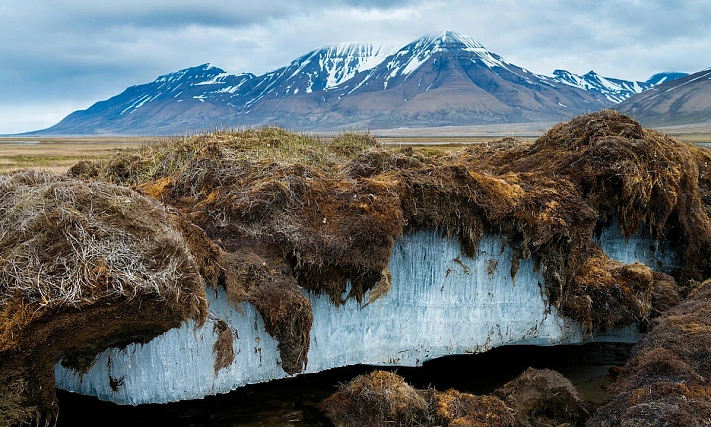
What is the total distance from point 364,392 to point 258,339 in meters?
2.16

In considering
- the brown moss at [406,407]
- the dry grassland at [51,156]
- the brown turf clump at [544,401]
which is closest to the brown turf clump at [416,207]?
the brown moss at [406,407]

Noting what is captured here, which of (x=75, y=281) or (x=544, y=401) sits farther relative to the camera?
(x=544, y=401)

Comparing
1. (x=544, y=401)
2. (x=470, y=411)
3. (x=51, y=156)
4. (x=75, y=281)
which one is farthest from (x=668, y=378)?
(x=51, y=156)

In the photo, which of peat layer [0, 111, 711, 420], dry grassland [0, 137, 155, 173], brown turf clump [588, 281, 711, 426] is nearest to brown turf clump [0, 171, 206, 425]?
peat layer [0, 111, 711, 420]

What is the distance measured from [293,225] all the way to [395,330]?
10.6ft

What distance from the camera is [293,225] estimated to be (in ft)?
31.8

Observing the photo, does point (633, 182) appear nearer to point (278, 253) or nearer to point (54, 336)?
point (278, 253)

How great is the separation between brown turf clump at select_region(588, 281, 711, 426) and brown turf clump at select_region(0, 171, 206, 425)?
20.9 ft

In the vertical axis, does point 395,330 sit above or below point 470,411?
above

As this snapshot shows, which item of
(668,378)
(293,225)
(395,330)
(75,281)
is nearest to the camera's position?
(75,281)

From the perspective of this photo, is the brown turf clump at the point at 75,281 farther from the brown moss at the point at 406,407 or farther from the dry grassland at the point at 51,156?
the dry grassland at the point at 51,156

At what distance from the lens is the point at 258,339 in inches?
376

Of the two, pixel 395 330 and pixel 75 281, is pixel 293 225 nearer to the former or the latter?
pixel 395 330

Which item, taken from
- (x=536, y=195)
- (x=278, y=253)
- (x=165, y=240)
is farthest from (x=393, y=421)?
(x=536, y=195)
